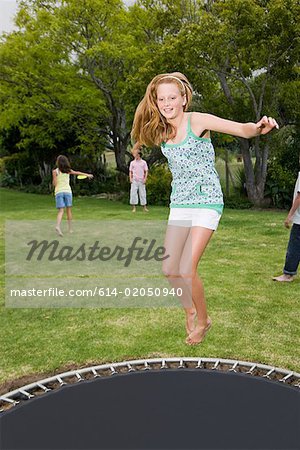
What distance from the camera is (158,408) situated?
206cm

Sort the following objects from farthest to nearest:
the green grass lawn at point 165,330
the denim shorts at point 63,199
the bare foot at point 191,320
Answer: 1. the denim shorts at point 63,199
2. the green grass lawn at point 165,330
3. the bare foot at point 191,320

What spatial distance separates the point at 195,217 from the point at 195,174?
158 mm

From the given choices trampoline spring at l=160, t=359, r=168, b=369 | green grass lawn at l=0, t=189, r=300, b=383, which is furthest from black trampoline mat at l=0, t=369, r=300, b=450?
green grass lawn at l=0, t=189, r=300, b=383

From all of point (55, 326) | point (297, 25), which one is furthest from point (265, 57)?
point (55, 326)

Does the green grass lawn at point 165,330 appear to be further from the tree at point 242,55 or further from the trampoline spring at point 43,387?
the tree at point 242,55

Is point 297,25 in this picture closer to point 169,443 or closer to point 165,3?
point 165,3

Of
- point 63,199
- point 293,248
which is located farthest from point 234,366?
point 63,199

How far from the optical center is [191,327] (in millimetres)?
2061

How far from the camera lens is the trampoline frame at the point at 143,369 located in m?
2.28

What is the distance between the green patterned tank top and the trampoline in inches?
32.1

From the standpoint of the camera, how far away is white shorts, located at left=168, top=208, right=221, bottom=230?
1820 millimetres

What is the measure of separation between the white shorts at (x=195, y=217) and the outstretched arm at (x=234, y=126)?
286mm

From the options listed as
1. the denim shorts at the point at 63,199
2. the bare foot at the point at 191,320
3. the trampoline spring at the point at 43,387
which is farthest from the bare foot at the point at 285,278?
the denim shorts at the point at 63,199

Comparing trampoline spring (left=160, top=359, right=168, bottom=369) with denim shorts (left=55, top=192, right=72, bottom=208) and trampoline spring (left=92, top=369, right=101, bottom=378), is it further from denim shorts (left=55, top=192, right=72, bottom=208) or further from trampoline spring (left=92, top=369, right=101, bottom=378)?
denim shorts (left=55, top=192, right=72, bottom=208)
